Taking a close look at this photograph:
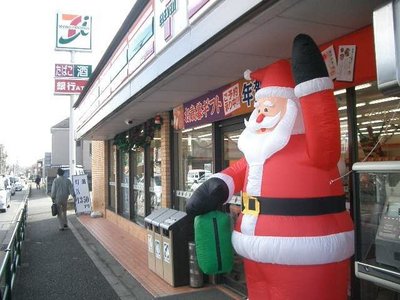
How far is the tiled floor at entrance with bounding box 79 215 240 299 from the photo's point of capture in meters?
6.08

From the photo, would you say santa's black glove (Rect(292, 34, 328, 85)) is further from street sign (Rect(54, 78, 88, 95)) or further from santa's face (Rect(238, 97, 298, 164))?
street sign (Rect(54, 78, 88, 95))

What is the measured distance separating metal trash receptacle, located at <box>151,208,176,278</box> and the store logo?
13.7 metres

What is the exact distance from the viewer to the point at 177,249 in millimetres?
6027

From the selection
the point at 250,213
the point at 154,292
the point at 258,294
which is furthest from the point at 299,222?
→ the point at 154,292

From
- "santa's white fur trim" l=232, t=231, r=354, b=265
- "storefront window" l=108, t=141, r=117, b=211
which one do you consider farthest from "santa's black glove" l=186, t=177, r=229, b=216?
"storefront window" l=108, t=141, r=117, b=211

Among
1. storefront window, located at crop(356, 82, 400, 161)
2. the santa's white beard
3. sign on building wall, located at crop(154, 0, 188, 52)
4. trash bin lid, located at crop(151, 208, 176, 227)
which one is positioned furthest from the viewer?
trash bin lid, located at crop(151, 208, 176, 227)

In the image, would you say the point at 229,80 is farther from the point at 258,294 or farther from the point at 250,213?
the point at 258,294

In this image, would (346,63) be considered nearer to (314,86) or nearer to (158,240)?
(314,86)

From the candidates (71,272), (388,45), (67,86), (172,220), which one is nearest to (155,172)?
(71,272)

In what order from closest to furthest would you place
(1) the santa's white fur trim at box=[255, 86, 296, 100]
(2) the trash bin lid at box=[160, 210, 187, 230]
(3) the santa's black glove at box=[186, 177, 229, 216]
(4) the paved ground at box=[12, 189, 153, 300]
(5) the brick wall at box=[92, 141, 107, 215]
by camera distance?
(1) the santa's white fur trim at box=[255, 86, 296, 100], (3) the santa's black glove at box=[186, 177, 229, 216], (2) the trash bin lid at box=[160, 210, 187, 230], (4) the paved ground at box=[12, 189, 153, 300], (5) the brick wall at box=[92, 141, 107, 215]

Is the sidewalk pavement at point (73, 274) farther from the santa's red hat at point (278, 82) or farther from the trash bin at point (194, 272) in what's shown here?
the santa's red hat at point (278, 82)

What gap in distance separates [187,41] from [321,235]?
2185mm

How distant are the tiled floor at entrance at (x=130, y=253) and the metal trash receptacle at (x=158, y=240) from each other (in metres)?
0.15

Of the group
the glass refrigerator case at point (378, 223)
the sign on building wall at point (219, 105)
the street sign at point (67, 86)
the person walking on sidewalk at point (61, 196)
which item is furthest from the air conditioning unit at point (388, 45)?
the street sign at point (67, 86)
